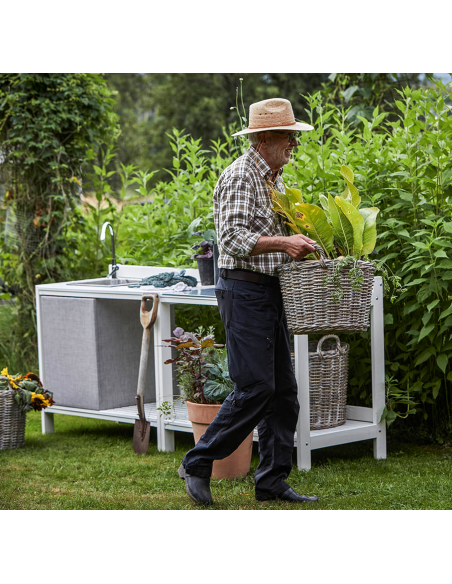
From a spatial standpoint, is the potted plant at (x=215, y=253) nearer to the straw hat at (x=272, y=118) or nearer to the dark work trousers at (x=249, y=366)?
the dark work trousers at (x=249, y=366)

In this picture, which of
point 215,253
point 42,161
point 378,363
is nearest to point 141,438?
point 215,253

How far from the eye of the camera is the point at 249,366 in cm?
311

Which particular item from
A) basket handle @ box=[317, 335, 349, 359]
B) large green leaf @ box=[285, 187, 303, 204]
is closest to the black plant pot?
basket handle @ box=[317, 335, 349, 359]

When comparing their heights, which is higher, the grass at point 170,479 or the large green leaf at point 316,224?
the large green leaf at point 316,224

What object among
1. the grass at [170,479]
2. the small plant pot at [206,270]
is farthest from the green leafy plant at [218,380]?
the small plant pot at [206,270]

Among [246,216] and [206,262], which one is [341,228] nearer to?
[246,216]

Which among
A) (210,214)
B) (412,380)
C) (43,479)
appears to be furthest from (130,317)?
(412,380)

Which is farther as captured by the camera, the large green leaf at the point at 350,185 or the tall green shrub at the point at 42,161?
the tall green shrub at the point at 42,161

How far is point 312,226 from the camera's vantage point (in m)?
3.12

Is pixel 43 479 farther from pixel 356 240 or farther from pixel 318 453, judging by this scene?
pixel 356 240

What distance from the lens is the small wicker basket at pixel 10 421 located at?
15.0 feet

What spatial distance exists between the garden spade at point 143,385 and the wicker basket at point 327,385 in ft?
3.19

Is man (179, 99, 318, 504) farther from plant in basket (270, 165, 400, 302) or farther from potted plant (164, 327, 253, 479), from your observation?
potted plant (164, 327, 253, 479)

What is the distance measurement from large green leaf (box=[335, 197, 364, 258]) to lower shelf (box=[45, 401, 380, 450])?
3.82ft
